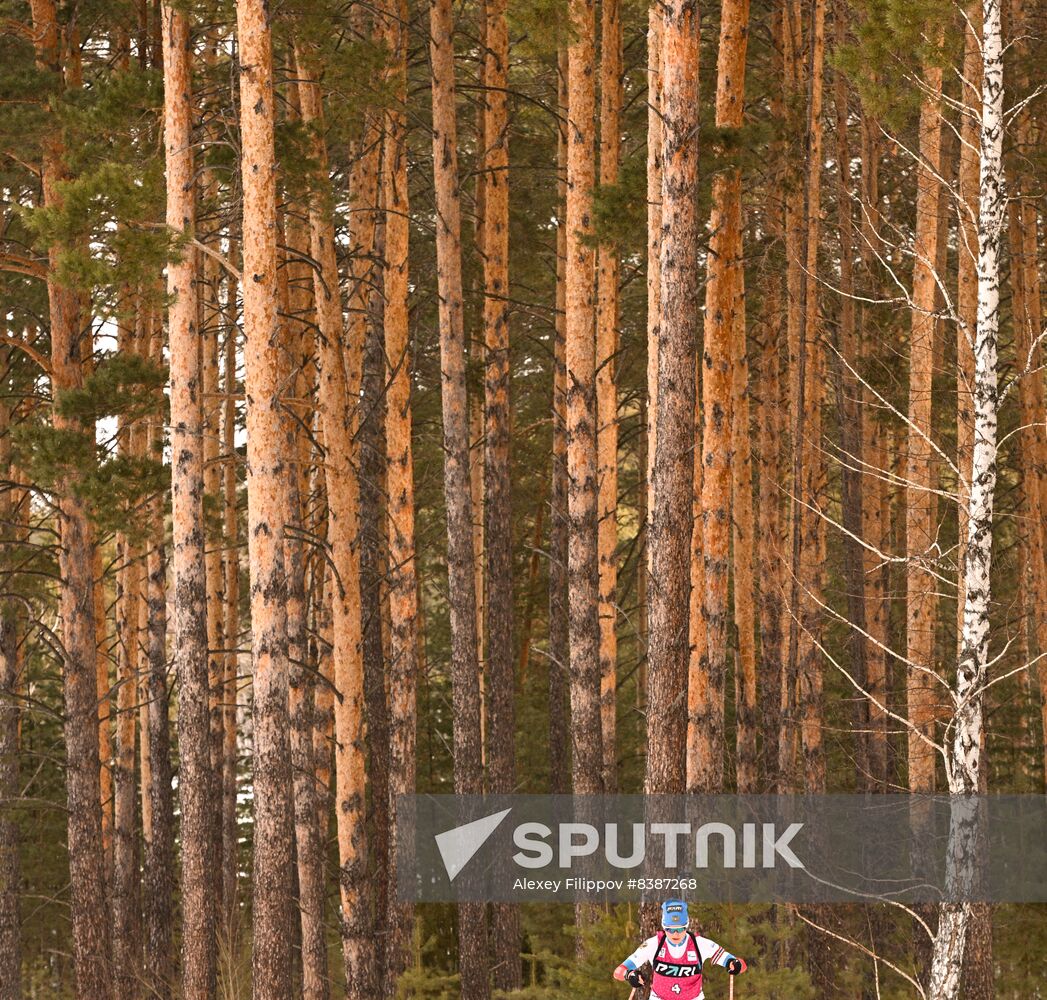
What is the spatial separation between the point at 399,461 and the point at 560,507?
183 inches

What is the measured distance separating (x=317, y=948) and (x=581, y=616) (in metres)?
3.83

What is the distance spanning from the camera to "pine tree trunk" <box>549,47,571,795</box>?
14773 millimetres

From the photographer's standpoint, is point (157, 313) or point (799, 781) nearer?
point (157, 313)

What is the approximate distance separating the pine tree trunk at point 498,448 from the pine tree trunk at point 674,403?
463cm

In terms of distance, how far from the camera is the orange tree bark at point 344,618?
11.2 meters

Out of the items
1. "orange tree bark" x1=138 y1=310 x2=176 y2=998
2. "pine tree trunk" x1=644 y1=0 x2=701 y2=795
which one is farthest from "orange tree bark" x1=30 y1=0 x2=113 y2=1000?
"pine tree trunk" x1=644 y1=0 x2=701 y2=795

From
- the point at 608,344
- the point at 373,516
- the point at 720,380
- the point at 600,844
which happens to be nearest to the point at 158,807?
the point at 373,516

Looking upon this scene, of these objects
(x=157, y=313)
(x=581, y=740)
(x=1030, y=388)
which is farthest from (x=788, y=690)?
(x=157, y=313)

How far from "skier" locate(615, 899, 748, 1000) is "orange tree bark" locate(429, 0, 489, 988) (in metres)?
5.05

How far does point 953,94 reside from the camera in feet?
41.2

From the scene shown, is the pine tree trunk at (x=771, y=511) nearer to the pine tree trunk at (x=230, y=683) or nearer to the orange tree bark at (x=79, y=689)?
the pine tree trunk at (x=230, y=683)

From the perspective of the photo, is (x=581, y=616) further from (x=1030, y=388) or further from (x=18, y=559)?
(x=18, y=559)

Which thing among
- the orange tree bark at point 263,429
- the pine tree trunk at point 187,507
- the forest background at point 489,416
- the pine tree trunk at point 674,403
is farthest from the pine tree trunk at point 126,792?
the pine tree trunk at point 674,403

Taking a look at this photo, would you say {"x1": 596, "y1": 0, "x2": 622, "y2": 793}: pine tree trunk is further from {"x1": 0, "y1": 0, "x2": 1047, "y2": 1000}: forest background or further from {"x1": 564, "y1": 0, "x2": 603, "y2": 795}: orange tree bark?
{"x1": 564, "y1": 0, "x2": 603, "y2": 795}: orange tree bark
